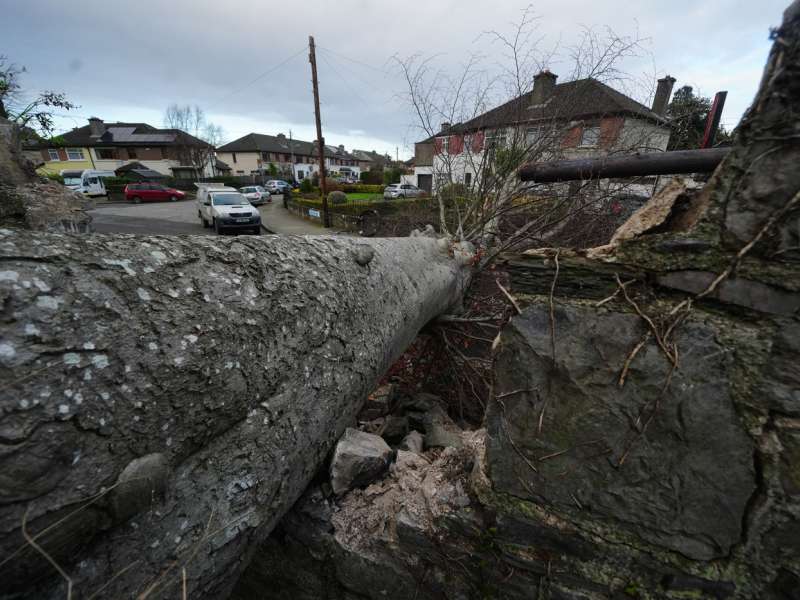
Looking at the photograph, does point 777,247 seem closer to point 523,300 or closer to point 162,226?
point 523,300

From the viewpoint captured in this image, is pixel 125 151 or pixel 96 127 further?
pixel 96 127

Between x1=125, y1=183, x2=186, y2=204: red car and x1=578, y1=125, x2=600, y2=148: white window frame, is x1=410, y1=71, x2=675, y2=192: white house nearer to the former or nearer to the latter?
x1=578, y1=125, x2=600, y2=148: white window frame

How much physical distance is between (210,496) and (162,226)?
17.4 metres

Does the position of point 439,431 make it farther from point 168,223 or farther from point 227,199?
point 168,223

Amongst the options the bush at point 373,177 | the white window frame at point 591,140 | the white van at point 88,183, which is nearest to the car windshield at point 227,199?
the white window frame at point 591,140

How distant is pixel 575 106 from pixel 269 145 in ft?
187

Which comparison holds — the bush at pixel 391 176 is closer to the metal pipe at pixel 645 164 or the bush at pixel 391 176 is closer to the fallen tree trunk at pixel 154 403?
the metal pipe at pixel 645 164

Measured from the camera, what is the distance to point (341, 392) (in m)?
1.57

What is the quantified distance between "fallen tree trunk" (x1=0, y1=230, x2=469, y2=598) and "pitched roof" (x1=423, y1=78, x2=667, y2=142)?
18.2 feet

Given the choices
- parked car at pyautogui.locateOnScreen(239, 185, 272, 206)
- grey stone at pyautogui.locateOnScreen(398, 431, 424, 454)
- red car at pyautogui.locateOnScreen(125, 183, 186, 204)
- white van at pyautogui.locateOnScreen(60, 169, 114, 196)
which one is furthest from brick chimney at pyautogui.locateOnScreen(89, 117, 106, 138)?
grey stone at pyautogui.locateOnScreen(398, 431, 424, 454)

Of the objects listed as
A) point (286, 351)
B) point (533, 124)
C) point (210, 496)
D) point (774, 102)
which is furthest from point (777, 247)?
point (533, 124)

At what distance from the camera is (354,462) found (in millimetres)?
1732

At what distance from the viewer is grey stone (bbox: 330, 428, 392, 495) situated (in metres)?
1.72

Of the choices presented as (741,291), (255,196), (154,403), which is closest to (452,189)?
(741,291)
